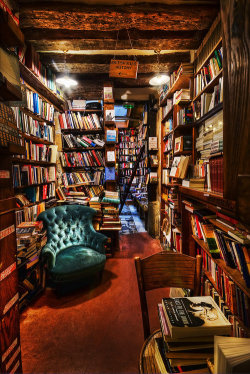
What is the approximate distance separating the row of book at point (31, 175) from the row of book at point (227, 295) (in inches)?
88.8

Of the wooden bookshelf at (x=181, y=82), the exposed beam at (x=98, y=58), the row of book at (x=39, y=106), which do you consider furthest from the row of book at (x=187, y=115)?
the row of book at (x=39, y=106)

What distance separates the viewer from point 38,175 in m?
2.70

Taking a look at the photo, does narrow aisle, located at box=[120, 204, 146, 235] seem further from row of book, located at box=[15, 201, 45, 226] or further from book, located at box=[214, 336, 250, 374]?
book, located at box=[214, 336, 250, 374]

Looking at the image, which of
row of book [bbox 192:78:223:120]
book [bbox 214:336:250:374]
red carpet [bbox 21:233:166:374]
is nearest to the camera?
book [bbox 214:336:250:374]

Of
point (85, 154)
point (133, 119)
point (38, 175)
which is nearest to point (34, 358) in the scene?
point (38, 175)

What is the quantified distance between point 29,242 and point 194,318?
181 centimetres

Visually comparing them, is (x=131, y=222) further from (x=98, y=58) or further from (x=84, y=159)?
(x=98, y=58)

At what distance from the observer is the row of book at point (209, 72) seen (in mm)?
1729

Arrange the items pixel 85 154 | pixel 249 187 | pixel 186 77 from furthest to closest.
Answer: pixel 85 154 → pixel 186 77 → pixel 249 187

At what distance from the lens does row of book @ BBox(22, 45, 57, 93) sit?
2367mm

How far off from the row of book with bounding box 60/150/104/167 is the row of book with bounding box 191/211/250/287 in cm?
242

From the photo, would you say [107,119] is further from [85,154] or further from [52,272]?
[52,272]

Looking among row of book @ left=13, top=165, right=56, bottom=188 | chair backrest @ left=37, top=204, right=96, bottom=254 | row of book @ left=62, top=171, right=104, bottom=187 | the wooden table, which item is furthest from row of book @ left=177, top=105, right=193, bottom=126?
the wooden table

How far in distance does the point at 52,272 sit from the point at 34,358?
0.72 metres
